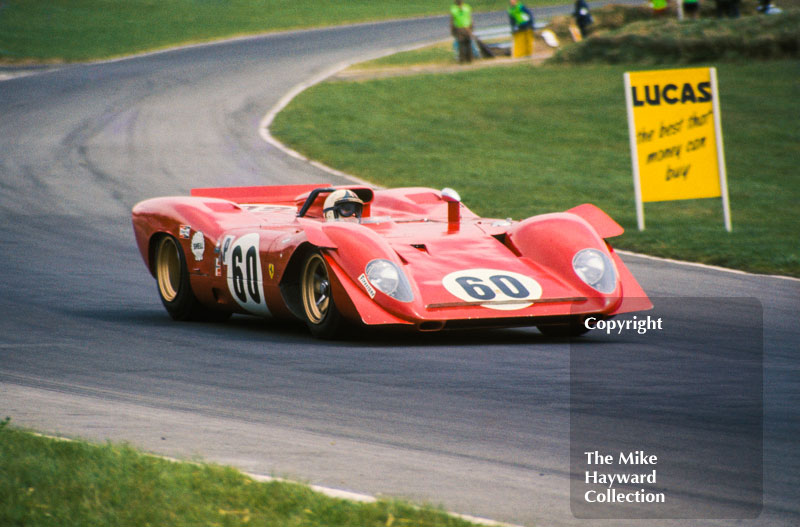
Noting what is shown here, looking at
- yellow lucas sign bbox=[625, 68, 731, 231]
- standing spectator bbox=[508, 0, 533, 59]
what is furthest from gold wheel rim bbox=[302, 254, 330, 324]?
standing spectator bbox=[508, 0, 533, 59]

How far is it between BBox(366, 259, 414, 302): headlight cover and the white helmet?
148 cm

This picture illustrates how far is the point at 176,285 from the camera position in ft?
33.3

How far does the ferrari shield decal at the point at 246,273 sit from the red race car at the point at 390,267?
11mm

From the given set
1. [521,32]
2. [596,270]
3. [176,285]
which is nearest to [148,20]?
[521,32]

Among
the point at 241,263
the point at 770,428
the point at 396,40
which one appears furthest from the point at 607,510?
the point at 396,40

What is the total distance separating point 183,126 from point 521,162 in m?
6.45

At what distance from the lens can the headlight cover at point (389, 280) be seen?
7.91 metres

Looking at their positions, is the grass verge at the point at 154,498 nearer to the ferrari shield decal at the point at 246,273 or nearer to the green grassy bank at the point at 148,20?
the ferrari shield decal at the point at 246,273

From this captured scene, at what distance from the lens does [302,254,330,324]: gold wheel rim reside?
8.28 meters

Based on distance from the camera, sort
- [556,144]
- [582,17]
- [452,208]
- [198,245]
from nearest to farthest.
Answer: [452,208] < [198,245] < [556,144] < [582,17]

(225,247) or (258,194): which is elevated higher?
(225,247)

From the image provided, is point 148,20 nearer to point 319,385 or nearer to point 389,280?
point 389,280

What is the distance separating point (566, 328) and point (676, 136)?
24.0ft

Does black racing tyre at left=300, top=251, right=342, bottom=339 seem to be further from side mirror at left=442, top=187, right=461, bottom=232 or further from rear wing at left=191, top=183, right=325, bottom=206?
rear wing at left=191, top=183, right=325, bottom=206
